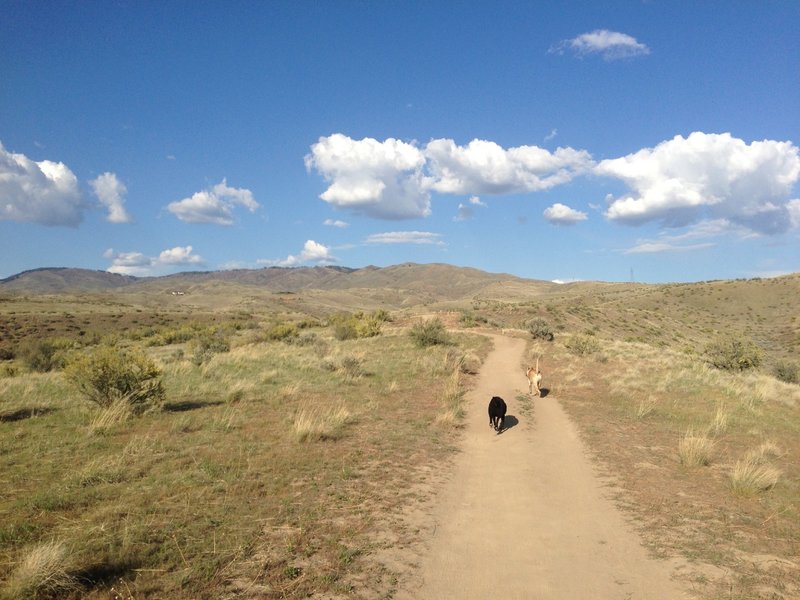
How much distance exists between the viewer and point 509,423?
12.3m

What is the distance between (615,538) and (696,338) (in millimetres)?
57319

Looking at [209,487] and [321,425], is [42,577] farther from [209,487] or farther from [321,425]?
[321,425]

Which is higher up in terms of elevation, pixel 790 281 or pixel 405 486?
pixel 790 281

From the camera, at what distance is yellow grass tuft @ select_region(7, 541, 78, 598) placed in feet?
13.4

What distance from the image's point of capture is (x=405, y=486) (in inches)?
303

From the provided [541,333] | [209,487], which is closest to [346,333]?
[541,333]

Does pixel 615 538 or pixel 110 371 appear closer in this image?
pixel 615 538

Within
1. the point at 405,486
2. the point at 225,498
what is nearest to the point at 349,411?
the point at 405,486

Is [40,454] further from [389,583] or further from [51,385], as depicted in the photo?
[51,385]

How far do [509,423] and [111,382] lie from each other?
34.6ft

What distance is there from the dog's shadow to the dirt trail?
3.31ft

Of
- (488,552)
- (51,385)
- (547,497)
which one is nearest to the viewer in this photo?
(488,552)

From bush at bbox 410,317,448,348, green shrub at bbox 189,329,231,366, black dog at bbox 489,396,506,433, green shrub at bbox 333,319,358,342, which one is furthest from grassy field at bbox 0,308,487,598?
green shrub at bbox 333,319,358,342

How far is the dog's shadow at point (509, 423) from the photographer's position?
38.4 feet
